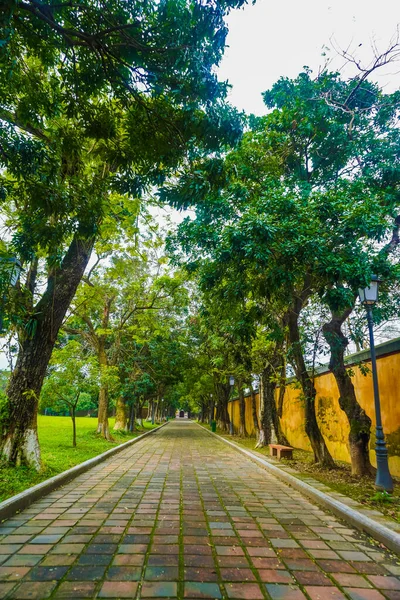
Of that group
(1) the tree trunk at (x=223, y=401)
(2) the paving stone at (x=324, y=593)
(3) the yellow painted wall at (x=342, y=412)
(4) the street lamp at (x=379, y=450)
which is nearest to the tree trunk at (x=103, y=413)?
(3) the yellow painted wall at (x=342, y=412)

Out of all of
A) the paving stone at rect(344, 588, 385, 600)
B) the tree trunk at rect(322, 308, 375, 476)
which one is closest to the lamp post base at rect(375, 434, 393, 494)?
the tree trunk at rect(322, 308, 375, 476)

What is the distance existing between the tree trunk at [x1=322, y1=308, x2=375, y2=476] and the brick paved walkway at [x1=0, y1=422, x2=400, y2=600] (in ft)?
7.56

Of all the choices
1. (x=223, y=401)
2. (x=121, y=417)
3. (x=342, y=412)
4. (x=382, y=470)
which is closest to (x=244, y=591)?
(x=382, y=470)

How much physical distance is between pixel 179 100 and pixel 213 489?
631 centimetres

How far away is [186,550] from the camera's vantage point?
3.53m

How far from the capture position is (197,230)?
28.0 ft

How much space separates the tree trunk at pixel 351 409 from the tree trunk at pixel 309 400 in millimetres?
856

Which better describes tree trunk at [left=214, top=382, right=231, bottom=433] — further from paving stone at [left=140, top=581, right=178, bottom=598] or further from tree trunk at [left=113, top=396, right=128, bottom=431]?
paving stone at [left=140, top=581, right=178, bottom=598]

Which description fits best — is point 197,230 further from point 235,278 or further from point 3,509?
point 3,509

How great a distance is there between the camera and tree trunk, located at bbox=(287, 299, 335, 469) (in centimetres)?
877

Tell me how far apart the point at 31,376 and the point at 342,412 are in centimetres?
850

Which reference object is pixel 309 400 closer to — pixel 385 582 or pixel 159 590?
pixel 385 582

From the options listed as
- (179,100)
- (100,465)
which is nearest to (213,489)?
(100,465)

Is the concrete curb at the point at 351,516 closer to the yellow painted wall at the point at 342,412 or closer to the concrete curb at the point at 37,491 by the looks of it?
the yellow painted wall at the point at 342,412
